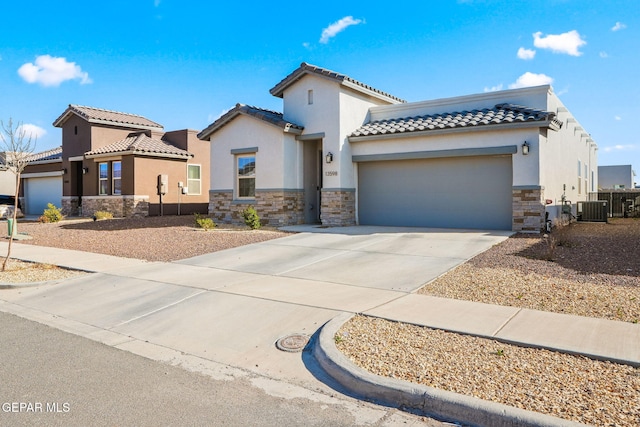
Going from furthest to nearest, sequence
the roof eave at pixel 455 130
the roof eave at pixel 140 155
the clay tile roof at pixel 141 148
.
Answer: the clay tile roof at pixel 141 148
the roof eave at pixel 140 155
the roof eave at pixel 455 130

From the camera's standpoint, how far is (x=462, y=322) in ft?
19.5

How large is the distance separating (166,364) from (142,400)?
91 cm

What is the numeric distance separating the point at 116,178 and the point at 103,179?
1223mm

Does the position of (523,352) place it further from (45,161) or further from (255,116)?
(45,161)

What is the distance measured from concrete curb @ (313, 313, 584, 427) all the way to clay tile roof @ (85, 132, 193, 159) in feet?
69.8

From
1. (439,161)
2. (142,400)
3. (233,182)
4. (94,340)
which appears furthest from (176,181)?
(142,400)

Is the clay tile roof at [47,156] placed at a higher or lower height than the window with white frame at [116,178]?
higher

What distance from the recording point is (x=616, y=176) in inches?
2079

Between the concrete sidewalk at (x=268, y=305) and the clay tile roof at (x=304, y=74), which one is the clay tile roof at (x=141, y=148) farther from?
the concrete sidewalk at (x=268, y=305)

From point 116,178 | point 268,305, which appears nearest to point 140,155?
point 116,178

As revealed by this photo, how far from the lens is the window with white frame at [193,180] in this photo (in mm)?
26828

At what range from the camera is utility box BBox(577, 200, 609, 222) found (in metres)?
20.0

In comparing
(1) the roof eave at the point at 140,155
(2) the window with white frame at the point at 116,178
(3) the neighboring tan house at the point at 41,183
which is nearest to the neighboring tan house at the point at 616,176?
(1) the roof eave at the point at 140,155

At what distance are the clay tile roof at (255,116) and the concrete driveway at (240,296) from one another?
5940 millimetres
